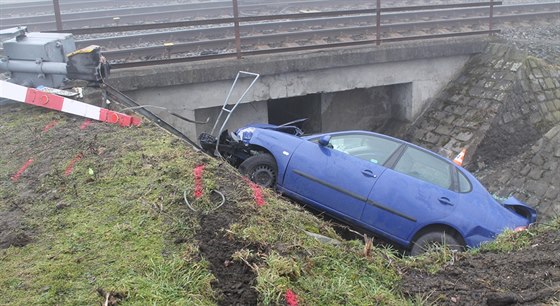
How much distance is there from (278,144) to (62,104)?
2.78 metres

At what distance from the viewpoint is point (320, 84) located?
10.3 metres

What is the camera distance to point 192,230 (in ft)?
13.2

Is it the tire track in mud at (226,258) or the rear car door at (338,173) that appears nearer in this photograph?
the tire track in mud at (226,258)

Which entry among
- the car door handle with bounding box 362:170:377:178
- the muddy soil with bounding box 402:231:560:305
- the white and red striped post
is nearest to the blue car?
the car door handle with bounding box 362:170:377:178

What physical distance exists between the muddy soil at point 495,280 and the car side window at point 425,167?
2.12m

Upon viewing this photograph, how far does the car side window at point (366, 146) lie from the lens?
21.7 feet

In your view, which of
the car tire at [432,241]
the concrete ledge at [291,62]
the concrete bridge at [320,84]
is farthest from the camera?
the concrete bridge at [320,84]

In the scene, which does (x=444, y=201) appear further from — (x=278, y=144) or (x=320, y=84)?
(x=320, y=84)

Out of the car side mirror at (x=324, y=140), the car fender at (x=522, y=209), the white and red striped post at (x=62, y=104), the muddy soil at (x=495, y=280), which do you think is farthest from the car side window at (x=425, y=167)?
the white and red striped post at (x=62, y=104)

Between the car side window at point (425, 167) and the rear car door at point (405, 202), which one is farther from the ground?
the car side window at point (425, 167)

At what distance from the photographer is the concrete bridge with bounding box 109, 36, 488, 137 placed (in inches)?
356

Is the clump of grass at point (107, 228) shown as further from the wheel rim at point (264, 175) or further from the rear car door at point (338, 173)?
the rear car door at point (338, 173)

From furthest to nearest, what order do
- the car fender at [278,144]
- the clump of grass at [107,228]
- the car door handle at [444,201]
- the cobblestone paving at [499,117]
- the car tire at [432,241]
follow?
the cobblestone paving at [499,117] < the car fender at [278,144] < the car door handle at [444,201] < the car tire at [432,241] < the clump of grass at [107,228]

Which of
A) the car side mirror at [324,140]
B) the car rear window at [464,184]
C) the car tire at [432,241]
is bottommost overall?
the car tire at [432,241]
